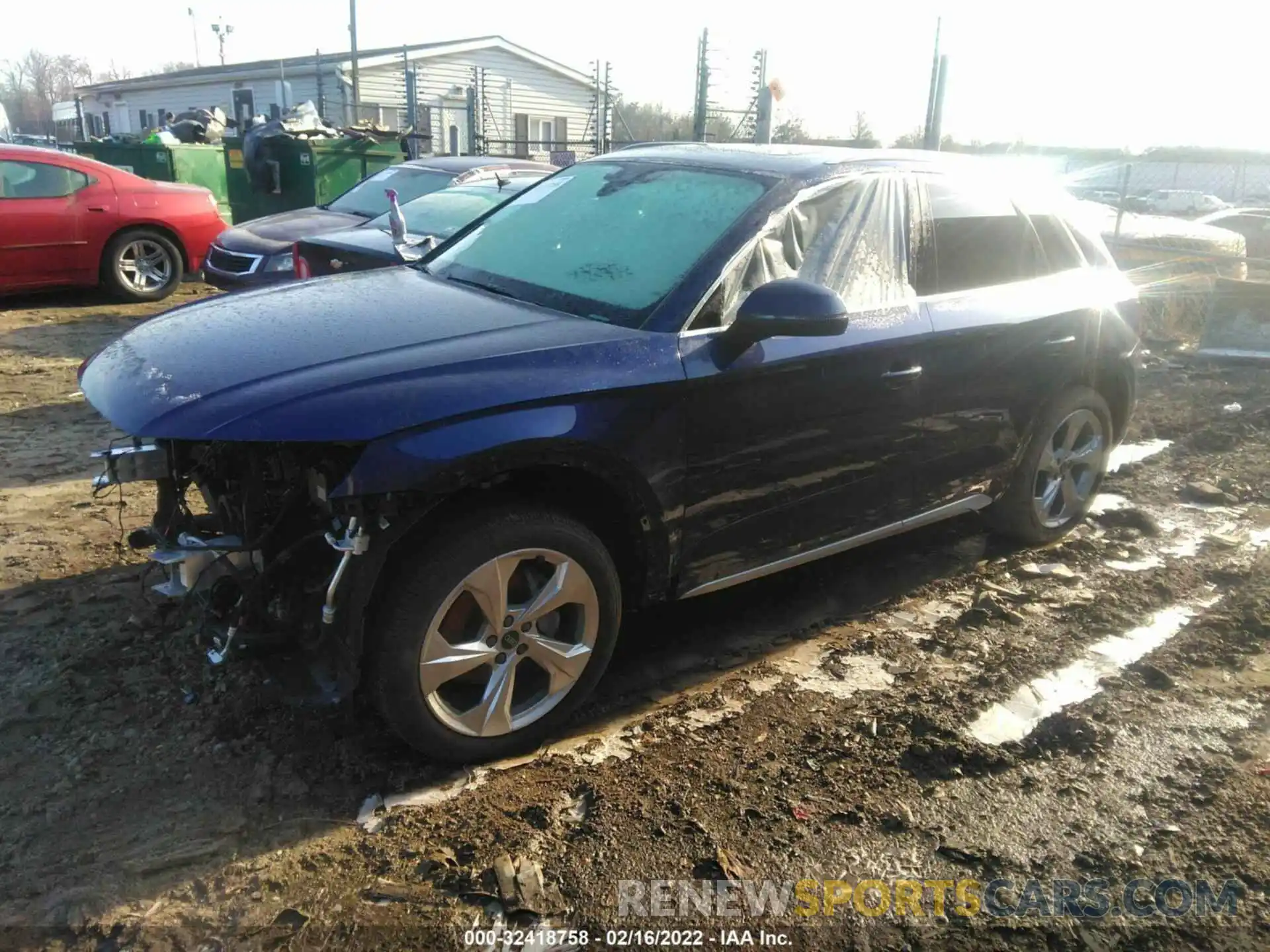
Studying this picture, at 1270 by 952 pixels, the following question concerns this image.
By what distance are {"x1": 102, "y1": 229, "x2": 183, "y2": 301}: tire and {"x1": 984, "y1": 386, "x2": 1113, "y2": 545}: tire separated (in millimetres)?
8998

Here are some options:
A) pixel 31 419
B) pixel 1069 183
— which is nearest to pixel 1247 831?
pixel 31 419

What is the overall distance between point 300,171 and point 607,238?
445 inches

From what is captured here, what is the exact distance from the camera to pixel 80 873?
2.52m

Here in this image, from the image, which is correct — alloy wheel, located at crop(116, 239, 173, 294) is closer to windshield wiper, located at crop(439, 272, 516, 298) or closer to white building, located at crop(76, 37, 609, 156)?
windshield wiper, located at crop(439, 272, 516, 298)

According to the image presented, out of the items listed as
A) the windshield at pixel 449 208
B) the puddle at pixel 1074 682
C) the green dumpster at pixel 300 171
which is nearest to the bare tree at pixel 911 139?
the green dumpster at pixel 300 171

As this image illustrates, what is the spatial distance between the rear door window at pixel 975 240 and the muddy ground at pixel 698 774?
1.38m

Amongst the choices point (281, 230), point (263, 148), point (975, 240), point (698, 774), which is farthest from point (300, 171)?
point (698, 774)

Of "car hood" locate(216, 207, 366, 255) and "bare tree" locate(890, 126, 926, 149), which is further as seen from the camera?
"bare tree" locate(890, 126, 926, 149)

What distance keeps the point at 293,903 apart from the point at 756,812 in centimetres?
128

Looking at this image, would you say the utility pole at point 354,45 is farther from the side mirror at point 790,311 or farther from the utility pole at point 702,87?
the side mirror at point 790,311

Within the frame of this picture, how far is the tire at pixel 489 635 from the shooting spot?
107 inches

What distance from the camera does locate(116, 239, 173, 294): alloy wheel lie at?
33.3 feet

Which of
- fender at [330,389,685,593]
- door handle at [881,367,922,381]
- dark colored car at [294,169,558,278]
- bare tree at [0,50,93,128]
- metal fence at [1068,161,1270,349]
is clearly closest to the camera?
fender at [330,389,685,593]

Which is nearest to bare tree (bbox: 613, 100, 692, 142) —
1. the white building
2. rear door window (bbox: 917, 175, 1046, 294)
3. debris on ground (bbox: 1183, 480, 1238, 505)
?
the white building
